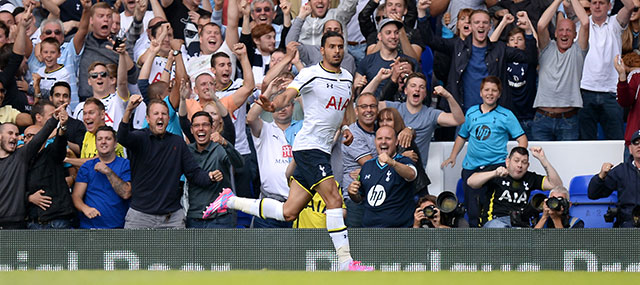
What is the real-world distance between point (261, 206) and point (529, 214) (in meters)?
2.76

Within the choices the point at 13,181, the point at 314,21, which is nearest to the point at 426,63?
the point at 314,21

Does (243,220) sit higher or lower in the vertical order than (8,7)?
lower

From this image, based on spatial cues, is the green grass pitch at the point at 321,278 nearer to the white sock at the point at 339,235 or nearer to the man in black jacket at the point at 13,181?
the white sock at the point at 339,235

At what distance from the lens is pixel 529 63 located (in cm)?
1241

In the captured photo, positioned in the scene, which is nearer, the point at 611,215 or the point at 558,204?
the point at 558,204

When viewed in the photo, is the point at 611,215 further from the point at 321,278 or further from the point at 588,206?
the point at 321,278

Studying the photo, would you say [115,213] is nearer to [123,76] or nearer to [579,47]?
[123,76]

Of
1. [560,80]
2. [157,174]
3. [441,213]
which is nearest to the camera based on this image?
[441,213]

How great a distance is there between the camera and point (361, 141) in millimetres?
11289

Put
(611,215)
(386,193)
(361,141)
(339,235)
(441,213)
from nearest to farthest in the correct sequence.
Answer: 1. (339,235)
2. (441,213)
3. (611,215)
4. (386,193)
5. (361,141)

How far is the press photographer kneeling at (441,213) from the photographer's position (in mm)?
10172

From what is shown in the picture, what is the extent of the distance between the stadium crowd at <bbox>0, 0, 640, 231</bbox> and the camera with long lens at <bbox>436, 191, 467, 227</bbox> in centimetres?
2

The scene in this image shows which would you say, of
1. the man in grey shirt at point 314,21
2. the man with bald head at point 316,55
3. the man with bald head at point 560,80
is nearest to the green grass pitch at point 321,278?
the man with bald head at point 560,80

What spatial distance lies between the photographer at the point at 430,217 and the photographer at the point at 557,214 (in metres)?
0.81
